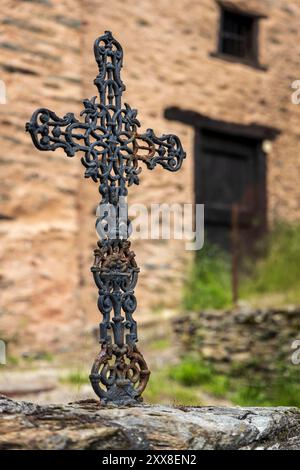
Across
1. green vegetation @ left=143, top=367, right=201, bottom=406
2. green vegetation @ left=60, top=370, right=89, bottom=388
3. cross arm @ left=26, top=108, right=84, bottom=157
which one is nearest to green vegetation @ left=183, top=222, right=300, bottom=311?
green vegetation @ left=143, top=367, right=201, bottom=406

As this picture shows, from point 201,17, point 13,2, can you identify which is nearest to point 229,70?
point 201,17

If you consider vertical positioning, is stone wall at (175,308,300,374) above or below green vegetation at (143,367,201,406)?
above

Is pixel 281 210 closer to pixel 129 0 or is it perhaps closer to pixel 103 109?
pixel 129 0

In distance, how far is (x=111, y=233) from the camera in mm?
2736

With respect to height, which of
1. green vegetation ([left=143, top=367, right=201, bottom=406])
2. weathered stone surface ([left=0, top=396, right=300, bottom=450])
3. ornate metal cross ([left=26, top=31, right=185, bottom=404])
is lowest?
green vegetation ([left=143, top=367, right=201, bottom=406])

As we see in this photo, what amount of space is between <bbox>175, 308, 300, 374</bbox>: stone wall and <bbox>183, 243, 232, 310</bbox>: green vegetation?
86cm

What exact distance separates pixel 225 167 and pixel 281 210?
953mm

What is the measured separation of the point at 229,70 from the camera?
9188mm

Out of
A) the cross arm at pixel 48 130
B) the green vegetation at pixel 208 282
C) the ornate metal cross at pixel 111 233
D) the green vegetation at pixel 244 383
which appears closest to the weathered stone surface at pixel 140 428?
the ornate metal cross at pixel 111 233

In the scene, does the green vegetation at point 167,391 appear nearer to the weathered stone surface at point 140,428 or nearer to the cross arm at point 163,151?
the cross arm at point 163,151

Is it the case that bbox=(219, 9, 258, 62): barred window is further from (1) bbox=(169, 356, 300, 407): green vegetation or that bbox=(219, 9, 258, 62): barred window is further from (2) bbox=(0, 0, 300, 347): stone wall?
(1) bbox=(169, 356, 300, 407): green vegetation

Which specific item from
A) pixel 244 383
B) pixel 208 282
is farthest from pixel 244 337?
pixel 208 282

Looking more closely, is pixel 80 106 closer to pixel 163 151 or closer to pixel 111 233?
pixel 163 151

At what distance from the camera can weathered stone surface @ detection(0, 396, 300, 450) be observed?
193 centimetres
